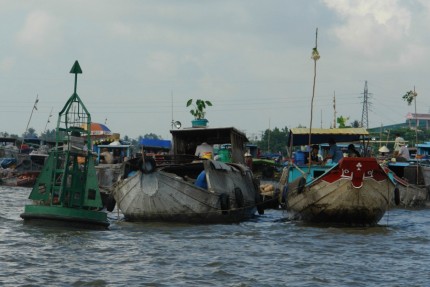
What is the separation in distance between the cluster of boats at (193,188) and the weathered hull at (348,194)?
0.02m

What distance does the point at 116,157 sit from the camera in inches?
1435

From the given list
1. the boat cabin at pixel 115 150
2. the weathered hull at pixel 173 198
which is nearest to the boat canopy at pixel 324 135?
the weathered hull at pixel 173 198

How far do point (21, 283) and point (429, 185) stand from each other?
66.0ft

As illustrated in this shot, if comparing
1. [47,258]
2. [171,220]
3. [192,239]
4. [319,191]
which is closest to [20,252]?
[47,258]

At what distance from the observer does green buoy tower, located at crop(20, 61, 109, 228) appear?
46.1 ft

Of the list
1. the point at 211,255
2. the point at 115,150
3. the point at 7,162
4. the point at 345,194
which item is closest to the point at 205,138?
the point at 345,194

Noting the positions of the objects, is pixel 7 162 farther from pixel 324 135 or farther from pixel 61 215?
pixel 61 215

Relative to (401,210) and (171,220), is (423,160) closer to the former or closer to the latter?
(401,210)

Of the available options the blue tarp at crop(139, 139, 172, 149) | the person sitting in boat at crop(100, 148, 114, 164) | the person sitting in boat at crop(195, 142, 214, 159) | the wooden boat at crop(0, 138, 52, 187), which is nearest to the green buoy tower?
the person sitting in boat at crop(195, 142, 214, 159)

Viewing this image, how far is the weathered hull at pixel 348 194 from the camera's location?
600 inches

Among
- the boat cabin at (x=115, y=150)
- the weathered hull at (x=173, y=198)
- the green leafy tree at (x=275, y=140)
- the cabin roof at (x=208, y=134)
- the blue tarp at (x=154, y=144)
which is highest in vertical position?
the green leafy tree at (x=275, y=140)

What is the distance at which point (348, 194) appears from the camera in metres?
15.5

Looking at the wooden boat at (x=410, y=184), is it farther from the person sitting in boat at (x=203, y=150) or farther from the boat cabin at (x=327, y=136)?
the person sitting in boat at (x=203, y=150)

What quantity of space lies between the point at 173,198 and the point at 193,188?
478 mm
